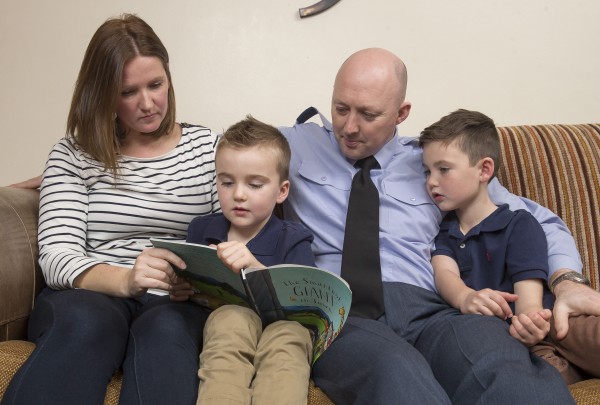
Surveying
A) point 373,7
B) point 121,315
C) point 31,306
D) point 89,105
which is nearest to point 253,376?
point 121,315

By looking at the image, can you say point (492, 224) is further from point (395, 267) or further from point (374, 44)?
point (374, 44)

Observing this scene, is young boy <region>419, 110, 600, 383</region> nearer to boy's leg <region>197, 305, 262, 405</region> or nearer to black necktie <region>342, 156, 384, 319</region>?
black necktie <region>342, 156, 384, 319</region>

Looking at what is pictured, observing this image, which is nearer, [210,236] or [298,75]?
[210,236]

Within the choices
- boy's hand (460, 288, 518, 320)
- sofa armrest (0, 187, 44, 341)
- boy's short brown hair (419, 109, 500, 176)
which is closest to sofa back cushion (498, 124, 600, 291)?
boy's short brown hair (419, 109, 500, 176)

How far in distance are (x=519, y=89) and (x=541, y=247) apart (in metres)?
0.90

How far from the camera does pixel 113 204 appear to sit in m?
1.62

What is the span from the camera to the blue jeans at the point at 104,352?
1.21 m

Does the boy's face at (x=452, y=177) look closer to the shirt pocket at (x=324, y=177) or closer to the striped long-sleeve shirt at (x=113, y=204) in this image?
the shirt pocket at (x=324, y=177)

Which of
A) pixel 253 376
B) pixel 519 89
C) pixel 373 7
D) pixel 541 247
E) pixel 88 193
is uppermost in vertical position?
pixel 373 7

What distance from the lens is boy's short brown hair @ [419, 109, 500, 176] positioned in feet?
5.45

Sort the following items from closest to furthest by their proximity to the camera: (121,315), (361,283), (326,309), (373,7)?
(326,309), (121,315), (361,283), (373,7)

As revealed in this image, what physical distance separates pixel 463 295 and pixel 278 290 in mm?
502

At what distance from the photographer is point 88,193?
1.65 meters

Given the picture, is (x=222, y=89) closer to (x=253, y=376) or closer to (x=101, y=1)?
(x=101, y=1)
